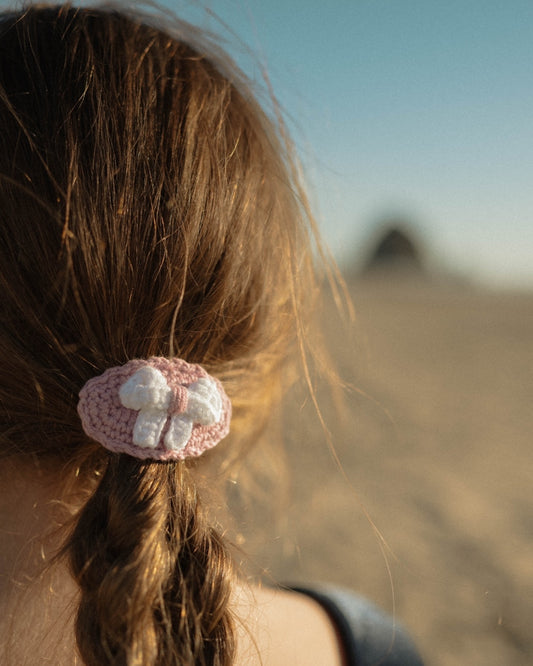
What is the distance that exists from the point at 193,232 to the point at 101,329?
221 mm

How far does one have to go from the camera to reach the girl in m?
0.93

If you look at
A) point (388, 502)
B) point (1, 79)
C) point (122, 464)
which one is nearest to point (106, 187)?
point (1, 79)

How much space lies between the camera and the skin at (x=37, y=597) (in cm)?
107

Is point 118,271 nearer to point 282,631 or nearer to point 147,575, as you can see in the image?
point 147,575

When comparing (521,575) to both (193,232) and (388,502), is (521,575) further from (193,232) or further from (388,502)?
(193,232)

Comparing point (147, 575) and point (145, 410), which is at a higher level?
point (145, 410)

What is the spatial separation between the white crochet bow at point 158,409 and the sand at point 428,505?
341mm

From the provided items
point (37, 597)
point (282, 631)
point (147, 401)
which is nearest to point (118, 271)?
point (147, 401)

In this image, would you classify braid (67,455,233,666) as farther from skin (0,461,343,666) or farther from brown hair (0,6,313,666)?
skin (0,461,343,666)

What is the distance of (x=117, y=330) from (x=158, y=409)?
0.15 metres

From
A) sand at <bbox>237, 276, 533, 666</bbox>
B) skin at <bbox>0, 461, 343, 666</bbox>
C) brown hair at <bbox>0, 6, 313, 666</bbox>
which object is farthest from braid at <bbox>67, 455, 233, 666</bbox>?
sand at <bbox>237, 276, 533, 666</bbox>

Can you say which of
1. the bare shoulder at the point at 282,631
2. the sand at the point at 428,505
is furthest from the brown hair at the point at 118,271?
the sand at the point at 428,505

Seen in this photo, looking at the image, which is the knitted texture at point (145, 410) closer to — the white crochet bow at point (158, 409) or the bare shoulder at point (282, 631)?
the white crochet bow at point (158, 409)

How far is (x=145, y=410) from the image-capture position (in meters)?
0.95
